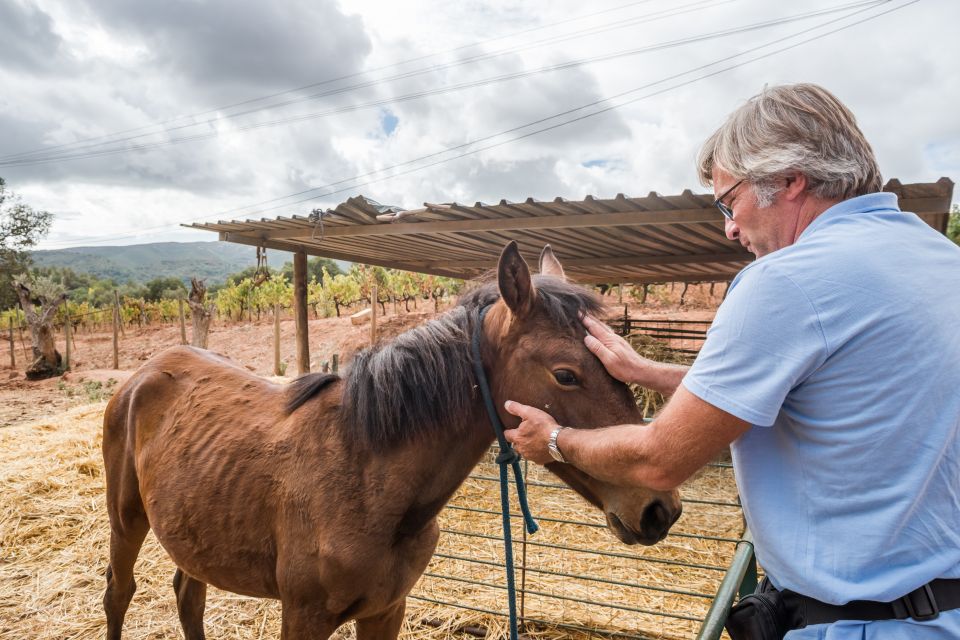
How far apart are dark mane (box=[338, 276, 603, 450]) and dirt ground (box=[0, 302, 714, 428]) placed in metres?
8.61

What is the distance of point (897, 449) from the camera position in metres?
1.00

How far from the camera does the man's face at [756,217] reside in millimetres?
1222

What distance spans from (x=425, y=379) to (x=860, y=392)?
4.31 ft

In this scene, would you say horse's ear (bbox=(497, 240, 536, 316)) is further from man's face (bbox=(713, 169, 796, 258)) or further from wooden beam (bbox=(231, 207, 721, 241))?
wooden beam (bbox=(231, 207, 721, 241))

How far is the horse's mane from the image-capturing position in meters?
1.92

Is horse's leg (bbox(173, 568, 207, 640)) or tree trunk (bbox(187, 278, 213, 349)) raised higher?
tree trunk (bbox(187, 278, 213, 349))

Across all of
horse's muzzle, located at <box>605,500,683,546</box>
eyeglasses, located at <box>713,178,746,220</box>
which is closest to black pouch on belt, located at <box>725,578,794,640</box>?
horse's muzzle, located at <box>605,500,683,546</box>

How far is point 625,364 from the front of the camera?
1639 millimetres

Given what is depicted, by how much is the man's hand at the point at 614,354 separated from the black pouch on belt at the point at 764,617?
645 millimetres

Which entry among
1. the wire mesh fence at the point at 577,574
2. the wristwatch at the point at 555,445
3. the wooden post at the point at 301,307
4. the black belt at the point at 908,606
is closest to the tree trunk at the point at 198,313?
the wooden post at the point at 301,307

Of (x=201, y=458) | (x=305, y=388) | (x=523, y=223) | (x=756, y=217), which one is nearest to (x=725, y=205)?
(x=756, y=217)

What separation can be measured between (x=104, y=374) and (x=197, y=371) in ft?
63.8

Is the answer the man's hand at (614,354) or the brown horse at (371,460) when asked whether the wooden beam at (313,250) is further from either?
the man's hand at (614,354)

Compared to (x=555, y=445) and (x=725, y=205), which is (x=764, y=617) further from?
(x=725, y=205)
